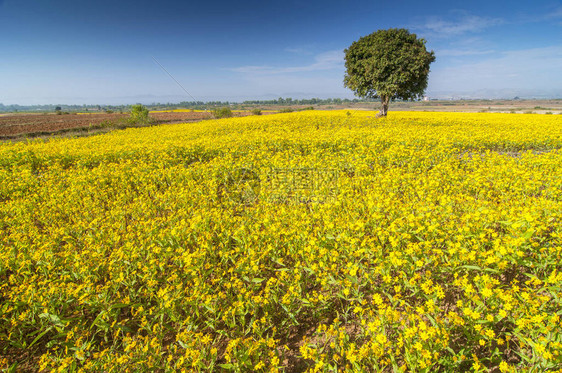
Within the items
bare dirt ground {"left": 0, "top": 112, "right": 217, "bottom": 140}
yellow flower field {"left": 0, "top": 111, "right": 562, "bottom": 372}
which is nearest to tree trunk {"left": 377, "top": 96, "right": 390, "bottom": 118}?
yellow flower field {"left": 0, "top": 111, "right": 562, "bottom": 372}

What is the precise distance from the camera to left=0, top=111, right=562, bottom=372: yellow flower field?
7.89ft

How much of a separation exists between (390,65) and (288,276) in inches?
1136

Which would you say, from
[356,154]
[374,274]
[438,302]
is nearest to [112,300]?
[374,274]

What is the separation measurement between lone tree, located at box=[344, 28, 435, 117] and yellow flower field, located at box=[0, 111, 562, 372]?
21.6m

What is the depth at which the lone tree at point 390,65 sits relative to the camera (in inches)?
981

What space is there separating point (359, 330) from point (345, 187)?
346 cm

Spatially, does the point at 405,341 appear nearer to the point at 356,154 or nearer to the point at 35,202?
the point at 356,154

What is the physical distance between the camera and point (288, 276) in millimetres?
3277

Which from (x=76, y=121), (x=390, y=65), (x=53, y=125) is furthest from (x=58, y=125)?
(x=390, y=65)

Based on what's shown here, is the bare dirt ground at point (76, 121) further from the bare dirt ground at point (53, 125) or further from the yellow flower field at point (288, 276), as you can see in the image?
the yellow flower field at point (288, 276)

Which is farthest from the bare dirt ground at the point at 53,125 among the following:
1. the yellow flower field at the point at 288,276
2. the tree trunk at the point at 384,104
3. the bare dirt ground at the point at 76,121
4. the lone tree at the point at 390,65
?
the tree trunk at the point at 384,104

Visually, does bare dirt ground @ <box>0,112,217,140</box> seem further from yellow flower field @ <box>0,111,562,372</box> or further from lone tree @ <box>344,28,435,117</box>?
lone tree @ <box>344,28,435,117</box>

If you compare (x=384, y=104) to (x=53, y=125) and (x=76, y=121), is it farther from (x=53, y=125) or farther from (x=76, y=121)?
(x=76, y=121)

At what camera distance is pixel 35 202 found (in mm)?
6137
